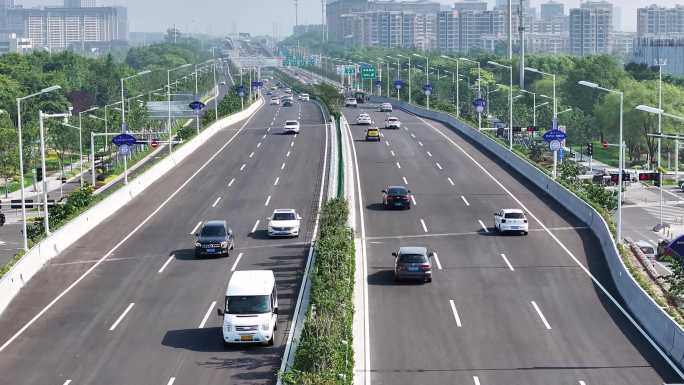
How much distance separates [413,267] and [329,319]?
11.2 m

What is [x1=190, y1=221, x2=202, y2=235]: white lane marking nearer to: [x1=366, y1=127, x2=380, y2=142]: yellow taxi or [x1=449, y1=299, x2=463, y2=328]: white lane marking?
[x1=449, y1=299, x2=463, y2=328]: white lane marking

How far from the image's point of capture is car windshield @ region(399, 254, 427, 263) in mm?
41156

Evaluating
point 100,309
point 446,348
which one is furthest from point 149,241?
point 446,348

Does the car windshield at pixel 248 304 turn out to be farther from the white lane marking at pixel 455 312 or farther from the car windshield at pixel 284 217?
the car windshield at pixel 284 217

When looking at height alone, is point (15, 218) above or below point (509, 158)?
below

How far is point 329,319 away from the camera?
99.0ft

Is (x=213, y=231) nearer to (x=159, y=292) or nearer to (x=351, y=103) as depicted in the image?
(x=159, y=292)

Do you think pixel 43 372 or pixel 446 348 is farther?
pixel 446 348

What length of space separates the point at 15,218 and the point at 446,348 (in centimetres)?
6200

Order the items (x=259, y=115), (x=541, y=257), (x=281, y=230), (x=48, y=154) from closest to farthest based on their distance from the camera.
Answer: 1. (x=541, y=257)
2. (x=281, y=230)
3. (x=259, y=115)
4. (x=48, y=154)

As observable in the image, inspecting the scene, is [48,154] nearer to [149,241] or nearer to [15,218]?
[15,218]

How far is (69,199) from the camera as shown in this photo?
181 feet

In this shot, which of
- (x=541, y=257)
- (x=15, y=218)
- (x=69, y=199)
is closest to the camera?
(x=541, y=257)

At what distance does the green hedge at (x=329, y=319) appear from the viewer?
87.0ft
